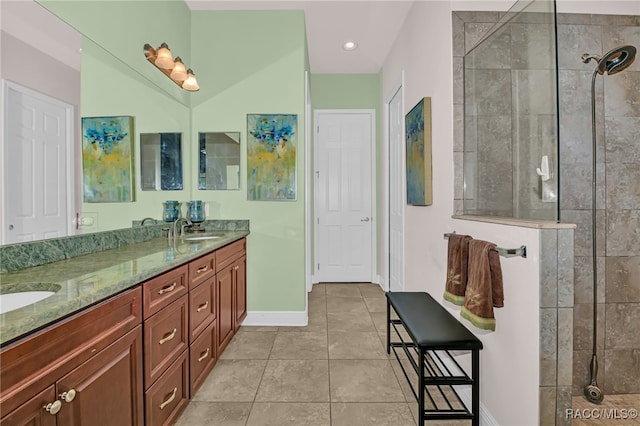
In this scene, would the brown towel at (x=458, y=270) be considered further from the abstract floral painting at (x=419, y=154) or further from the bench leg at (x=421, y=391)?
the abstract floral painting at (x=419, y=154)

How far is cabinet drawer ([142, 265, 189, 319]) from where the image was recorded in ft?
4.15

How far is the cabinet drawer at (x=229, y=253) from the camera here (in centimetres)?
216

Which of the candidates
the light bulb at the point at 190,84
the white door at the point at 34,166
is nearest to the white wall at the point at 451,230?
the light bulb at the point at 190,84

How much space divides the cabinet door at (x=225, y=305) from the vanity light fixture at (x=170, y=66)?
1618 millimetres

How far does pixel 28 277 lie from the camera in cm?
114

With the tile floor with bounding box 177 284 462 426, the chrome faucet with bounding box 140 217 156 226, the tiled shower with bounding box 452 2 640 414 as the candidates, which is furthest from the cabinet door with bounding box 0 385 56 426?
the tiled shower with bounding box 452 2 640 414

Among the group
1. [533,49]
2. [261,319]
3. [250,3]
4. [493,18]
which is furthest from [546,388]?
[250,3]

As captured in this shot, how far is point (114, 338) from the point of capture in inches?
41.8

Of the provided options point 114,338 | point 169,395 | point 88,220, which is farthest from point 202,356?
point 88,220

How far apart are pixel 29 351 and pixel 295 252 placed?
2.21 m

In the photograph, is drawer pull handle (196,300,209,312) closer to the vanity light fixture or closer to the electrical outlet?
the electrical outlet

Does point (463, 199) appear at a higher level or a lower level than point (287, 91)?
lower

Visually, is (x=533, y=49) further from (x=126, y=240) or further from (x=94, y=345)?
(x=126, y=240)

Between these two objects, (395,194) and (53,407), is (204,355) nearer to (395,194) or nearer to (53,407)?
(53,407)
